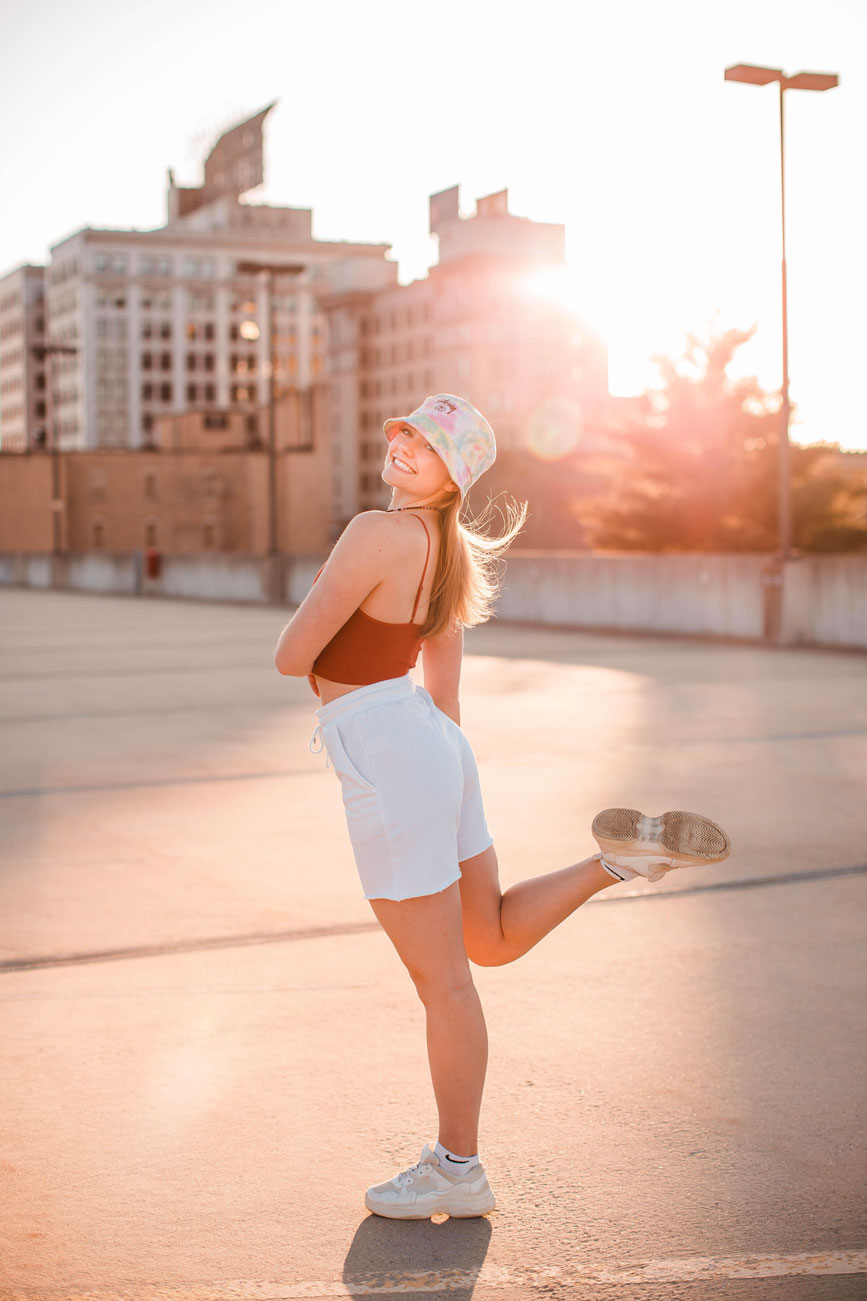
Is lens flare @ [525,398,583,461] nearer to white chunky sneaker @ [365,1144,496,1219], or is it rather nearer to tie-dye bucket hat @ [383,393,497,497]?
tie-dye bucket hat @ [383,393,497,497]

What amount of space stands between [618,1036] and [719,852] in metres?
1.40

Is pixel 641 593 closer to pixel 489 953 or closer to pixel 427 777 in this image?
pixel 489 953

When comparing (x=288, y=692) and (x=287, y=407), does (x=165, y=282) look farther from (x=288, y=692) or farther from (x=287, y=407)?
(x=288, y=692)

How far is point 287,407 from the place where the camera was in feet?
340

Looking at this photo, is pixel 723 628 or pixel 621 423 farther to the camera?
pixel 621 423

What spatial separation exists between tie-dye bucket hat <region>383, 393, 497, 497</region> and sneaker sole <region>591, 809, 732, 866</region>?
817 mm

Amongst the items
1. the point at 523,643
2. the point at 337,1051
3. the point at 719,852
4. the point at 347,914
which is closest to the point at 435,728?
the point at 719,852

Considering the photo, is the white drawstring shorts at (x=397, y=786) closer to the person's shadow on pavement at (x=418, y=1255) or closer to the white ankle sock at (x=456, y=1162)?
the white ankle sock at (x=456, y=1162)

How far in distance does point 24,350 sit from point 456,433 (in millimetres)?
185780

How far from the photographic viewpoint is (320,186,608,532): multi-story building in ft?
399

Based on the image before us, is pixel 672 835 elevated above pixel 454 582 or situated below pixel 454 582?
below

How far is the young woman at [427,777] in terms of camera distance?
10.1 ft

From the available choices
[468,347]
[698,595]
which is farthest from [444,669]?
[468,347]

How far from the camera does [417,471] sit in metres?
3.20
